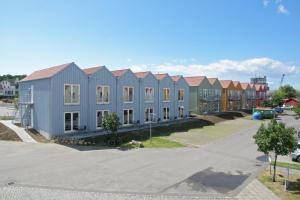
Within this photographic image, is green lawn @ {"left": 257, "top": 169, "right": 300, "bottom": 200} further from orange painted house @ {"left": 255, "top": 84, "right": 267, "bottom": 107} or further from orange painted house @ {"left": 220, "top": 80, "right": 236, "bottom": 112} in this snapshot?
orange painted house @ {"left": 255, "top": 84, "right": 267, "bottom": 107}

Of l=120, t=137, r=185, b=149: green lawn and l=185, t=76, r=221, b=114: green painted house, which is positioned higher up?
l=185, t=76, r=221, b=114: green painted house

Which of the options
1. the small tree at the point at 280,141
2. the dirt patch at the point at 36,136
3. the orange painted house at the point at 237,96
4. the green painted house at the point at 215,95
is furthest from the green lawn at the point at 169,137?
the orange painted house at the point at 237,96

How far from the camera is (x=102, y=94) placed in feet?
98.5

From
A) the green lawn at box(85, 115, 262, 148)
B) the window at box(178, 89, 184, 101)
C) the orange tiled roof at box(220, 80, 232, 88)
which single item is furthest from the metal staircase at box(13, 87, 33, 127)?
the orange tiled roof at box(220, 80, 232, 88)

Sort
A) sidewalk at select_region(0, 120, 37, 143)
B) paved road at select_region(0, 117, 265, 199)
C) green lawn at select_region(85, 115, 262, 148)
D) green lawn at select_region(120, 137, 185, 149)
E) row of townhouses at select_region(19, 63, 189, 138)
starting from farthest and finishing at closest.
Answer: row of townhouses at select_region(19, 63, 189, 138) → green lawn at select_region(85, 115, 262, 148) → sidewalk at select_region(0, 120, 37, 143) → green lawn at select_region(120, 137, 185, 149) → paved road at select_region(0, 117, 265, 199)

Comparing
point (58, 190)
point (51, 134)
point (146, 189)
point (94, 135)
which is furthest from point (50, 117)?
point (146, 189)

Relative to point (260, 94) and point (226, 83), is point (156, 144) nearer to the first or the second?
point (226, 83)

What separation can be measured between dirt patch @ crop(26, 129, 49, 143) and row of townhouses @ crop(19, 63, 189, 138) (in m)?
0.45

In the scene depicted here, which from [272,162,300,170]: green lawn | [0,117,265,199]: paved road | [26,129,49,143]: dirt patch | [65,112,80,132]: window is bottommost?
[272,162,300,170]: green lawn

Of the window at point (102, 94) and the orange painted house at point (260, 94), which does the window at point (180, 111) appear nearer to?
the window at point (102, 94)

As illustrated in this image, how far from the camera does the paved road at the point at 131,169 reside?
1364cm

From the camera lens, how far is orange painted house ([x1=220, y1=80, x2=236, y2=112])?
2355 inches

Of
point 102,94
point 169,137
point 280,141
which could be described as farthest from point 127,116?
point 280,141

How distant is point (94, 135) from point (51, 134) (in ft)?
13.6
